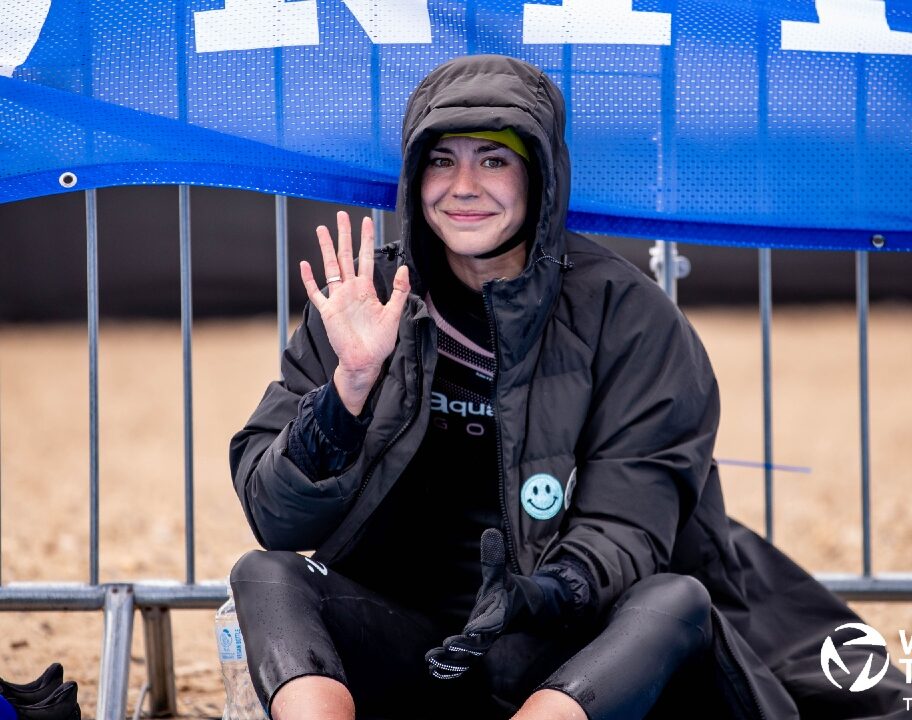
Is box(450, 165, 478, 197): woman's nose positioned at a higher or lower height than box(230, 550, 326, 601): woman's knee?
higher

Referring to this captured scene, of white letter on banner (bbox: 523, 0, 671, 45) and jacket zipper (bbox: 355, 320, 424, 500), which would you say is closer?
jacket zipper (bbox: 355, 320, 424, 500)

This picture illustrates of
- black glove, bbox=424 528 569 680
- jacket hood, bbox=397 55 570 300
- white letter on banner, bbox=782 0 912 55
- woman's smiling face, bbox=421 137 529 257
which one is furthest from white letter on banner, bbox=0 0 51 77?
white letter on banner, bbox=782 0 912 55

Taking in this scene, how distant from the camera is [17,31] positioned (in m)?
4.04

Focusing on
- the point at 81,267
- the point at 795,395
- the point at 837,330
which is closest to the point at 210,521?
the point at 795,395

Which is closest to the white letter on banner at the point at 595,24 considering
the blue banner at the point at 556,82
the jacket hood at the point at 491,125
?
the blue banner at the point at 556,82

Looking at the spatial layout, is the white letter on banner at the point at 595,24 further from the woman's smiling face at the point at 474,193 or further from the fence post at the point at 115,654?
the fence post at the point at 115,654

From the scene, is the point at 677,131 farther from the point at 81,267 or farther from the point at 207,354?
the point at 81,267

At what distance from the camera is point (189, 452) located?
14.4 ft

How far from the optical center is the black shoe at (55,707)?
138 inches

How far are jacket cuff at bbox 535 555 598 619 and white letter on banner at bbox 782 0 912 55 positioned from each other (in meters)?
1.70

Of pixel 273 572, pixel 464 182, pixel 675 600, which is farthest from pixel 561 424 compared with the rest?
pixel 273 572

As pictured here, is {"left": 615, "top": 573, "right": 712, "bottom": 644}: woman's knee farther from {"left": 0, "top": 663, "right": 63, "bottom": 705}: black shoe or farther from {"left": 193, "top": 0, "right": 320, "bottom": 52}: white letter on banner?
{"left": 193, "top": 0, "right": 320, "bottom": 52}: white letter on banner

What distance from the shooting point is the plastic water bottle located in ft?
11.6

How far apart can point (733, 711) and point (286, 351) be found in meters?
1.37
